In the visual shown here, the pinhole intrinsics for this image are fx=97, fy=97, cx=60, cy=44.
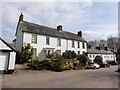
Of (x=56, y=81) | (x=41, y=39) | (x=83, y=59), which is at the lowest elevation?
(x=56, y=81)

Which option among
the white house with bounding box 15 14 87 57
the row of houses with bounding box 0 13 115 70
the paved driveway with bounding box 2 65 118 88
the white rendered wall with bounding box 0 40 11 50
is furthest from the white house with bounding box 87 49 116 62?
the white rendered wall with bounding box 0 40 11 50

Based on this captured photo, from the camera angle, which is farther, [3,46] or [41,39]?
[41,39]

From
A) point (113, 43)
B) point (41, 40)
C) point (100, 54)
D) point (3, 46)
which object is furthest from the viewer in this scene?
point (113, 43)

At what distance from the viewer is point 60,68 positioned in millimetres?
14219

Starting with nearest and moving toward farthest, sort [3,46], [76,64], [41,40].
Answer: [3,46]
[76,64]
[41,40]

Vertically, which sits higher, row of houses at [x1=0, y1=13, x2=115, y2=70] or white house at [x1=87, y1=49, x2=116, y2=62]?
row of houses at [x1=0, y1=13, x2=115, y2=70]

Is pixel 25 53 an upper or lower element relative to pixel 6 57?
upper

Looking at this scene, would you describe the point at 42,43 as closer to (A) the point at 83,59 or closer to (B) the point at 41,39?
(B) the point at 41,39

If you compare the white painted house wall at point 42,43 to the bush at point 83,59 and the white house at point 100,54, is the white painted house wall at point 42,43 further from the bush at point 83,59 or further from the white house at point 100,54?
the white house at point 100,54

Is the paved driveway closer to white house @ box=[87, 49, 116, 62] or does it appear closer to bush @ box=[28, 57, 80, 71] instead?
bush @ box=[28, 57, 80, 71]

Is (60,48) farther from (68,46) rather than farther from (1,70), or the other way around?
(1,70)

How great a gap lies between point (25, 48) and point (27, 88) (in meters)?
12.5

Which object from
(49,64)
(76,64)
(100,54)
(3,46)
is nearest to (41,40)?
(49,64)

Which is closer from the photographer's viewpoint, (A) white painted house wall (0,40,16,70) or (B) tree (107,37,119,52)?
(A) white painted house wall (0,40,16,70)
